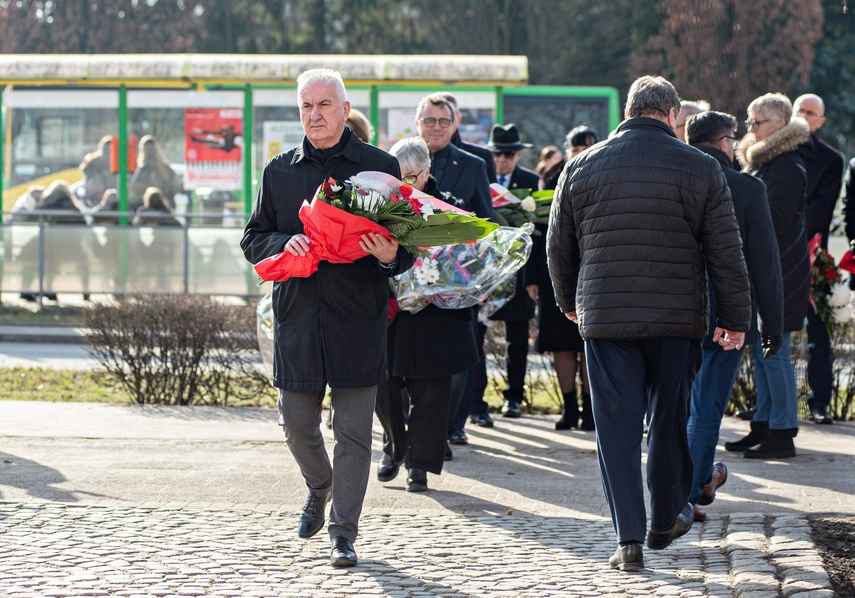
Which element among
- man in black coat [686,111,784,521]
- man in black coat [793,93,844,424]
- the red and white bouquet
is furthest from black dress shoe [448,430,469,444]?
the red and white bouquet

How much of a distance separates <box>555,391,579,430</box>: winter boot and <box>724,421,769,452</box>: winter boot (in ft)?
3.65

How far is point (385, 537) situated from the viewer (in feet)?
18.2

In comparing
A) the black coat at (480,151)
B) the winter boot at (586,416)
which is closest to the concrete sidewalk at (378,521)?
the winter boot at (586,416)

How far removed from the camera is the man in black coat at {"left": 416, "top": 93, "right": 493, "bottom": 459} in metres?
7.34

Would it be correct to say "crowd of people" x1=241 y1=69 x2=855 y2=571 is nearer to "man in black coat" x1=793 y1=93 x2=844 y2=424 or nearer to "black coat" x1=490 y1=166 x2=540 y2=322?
"man in black coat" x1=793 y1=93 x2=844 y2=424

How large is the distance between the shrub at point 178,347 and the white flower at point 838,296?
3.90m

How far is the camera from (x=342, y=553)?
5.00m

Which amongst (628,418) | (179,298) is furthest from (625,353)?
(179,298)

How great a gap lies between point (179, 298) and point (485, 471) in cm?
340

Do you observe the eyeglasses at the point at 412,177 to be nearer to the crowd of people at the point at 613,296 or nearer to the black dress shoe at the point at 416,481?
the crowd of people at the point at 613,296

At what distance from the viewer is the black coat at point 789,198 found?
7293mm

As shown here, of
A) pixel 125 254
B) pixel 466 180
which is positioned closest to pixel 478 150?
pixel 466 180

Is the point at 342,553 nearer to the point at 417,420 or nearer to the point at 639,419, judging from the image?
the point at 639,419

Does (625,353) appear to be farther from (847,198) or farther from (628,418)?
(847,198)
